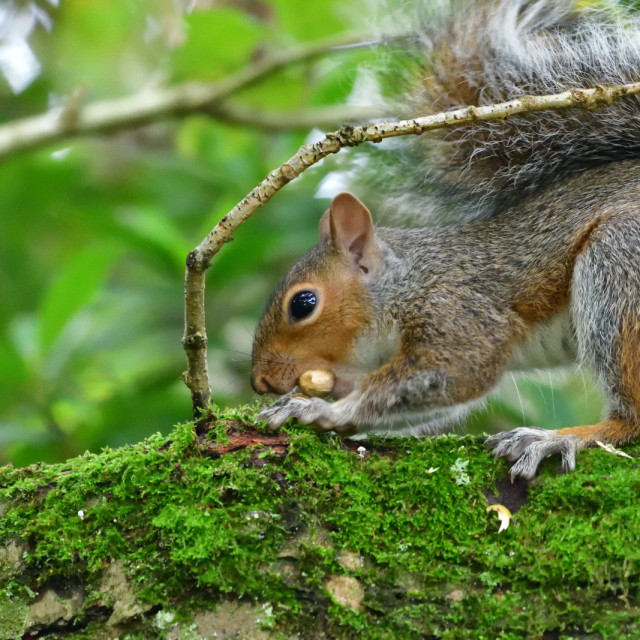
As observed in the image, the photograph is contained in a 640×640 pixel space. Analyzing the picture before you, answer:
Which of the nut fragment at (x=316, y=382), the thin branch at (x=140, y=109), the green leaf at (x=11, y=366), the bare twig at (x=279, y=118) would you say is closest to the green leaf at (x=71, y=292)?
the green leaf at (x=11, y=366)

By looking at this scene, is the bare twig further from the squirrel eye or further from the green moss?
the green moss

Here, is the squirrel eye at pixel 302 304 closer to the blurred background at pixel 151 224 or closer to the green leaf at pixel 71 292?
the blurred background at pixel 151 224

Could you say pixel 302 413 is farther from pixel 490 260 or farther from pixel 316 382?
pixel 490 260

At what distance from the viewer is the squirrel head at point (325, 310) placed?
268cm

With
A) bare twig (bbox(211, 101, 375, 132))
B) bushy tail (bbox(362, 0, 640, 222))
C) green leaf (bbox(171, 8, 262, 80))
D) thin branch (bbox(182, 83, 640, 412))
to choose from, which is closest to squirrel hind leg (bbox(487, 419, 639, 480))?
thin branch (bbox(182, 83, 640, 412))

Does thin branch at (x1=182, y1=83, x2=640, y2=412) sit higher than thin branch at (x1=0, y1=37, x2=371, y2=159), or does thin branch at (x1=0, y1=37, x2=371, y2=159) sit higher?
thin branch at (x1=0, y1=37, x2=371, y2=159)

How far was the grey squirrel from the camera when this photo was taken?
8.03ft

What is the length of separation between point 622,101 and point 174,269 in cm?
209

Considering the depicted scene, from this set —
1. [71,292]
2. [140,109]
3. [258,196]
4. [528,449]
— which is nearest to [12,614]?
[258,196]

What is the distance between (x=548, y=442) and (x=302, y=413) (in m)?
0.66

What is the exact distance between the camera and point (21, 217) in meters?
5.16

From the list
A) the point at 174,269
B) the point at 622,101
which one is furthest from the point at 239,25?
the point at 622,101

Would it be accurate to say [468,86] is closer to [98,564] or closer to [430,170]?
[430,170]

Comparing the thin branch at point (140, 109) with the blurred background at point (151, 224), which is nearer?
the blurred background at point (151, 224)
